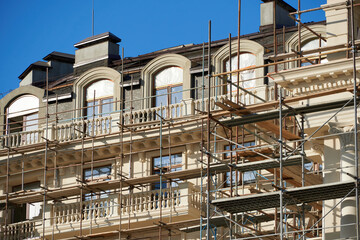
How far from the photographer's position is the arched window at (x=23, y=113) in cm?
5472

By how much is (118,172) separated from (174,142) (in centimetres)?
265

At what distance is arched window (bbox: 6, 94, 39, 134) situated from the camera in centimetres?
5472

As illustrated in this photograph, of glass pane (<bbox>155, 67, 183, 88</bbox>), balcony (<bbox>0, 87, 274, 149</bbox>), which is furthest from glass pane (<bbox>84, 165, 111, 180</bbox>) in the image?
glass pane (<bbox>155, 67, 183, 88</bbox>)

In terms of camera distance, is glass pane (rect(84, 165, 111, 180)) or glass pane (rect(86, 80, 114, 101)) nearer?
glass pane (rect(84, 165, 111, 180))

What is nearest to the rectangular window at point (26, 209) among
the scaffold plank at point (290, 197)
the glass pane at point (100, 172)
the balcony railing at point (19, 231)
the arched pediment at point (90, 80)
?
the balcony railing at point (19, 231)

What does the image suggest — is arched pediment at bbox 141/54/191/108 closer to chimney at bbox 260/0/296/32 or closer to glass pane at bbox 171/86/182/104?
glass pane at bbox 171/86/182/104

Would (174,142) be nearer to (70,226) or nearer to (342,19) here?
(70,226)

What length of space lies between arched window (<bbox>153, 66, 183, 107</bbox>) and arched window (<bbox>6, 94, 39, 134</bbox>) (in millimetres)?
5811

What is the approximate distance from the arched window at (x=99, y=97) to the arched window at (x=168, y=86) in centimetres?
214

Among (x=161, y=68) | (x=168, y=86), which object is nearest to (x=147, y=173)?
(x=168, y=86)

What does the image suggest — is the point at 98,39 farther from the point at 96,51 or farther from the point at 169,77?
Answer: the point at 169,77

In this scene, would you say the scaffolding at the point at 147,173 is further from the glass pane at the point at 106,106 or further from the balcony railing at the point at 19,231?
the glass pane at the point at 106,106

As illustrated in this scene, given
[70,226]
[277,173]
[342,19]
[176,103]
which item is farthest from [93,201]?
[342,19]

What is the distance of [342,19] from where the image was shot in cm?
3934
